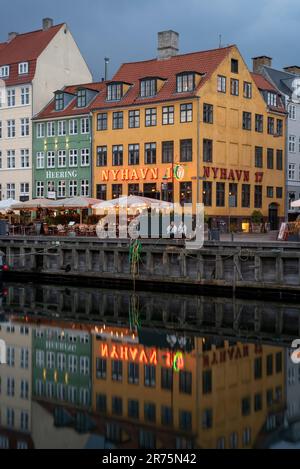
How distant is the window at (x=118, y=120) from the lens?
54688 mm

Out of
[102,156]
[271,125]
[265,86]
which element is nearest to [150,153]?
[102,156]

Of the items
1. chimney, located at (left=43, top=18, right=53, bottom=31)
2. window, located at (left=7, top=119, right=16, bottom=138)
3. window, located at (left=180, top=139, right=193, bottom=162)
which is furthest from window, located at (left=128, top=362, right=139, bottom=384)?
chimney, located at (left=43, top=18, right=53, bottom=31)

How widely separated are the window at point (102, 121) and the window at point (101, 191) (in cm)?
456

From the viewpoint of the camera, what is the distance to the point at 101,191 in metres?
56.0

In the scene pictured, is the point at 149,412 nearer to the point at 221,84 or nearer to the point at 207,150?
the point at 207,150

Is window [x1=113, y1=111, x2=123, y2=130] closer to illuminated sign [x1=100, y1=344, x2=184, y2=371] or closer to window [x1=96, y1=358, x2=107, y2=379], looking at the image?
illuminated sign [x1=100, y1=344, x2=184, y2=371]

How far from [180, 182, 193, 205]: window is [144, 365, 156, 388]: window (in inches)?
1241

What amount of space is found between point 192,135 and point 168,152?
7.93 feet

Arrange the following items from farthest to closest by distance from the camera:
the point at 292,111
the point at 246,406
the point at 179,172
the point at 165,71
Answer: the point at 292,111 → the point at 165,71 → the point at 179,172 → the point at 246,406

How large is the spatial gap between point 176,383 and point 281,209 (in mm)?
43438

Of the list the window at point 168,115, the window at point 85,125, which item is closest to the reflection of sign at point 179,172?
the window at point 168,115

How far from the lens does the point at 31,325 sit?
26.6 m

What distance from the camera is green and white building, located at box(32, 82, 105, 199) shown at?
57156mm
